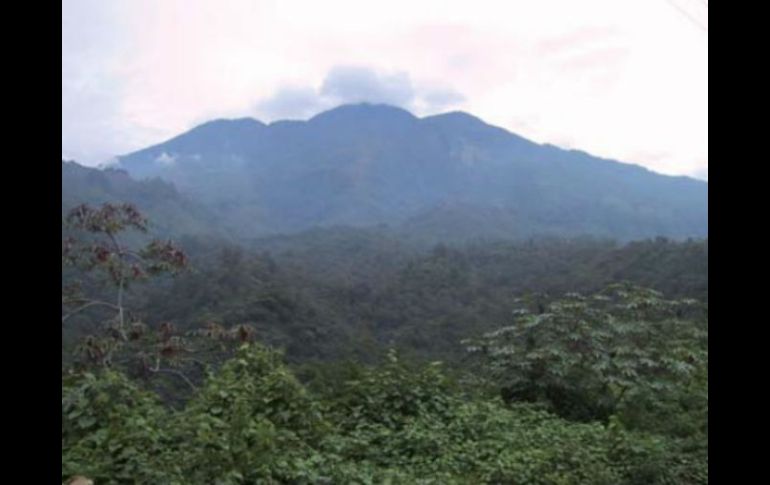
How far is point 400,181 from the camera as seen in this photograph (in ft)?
271

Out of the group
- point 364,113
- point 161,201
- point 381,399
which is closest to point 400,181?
point 364,113

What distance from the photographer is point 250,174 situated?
81.2 m

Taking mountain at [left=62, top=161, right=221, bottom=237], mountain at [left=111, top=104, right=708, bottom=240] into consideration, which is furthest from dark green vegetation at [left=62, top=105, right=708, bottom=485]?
mountain at [left=111, top=104, right=708, bottom=240]

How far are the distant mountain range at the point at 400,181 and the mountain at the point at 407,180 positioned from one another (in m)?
0.18

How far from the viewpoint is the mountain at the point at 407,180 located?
6062cm

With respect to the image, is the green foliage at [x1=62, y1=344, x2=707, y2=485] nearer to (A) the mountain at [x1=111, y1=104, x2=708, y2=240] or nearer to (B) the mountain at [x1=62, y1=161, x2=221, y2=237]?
(B) the mountain at [x1=62, y1=161, x2=221, y2=237]

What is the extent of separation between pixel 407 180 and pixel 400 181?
35.5 inches

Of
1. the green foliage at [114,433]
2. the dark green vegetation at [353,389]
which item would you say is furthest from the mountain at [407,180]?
the green foliage at [114,433]

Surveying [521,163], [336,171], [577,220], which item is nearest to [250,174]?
[336,171]

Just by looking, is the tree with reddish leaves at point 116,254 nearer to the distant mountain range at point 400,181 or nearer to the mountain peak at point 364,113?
the distant mountain range at point 400,181

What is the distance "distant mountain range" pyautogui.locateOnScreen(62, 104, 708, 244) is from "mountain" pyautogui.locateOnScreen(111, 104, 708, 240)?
0.60 feet

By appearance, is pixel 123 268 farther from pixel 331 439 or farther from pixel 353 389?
pixel 331 439
